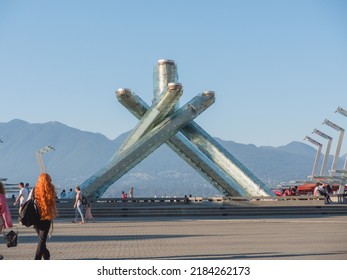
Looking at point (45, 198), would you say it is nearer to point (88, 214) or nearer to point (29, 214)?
point (29, 214)

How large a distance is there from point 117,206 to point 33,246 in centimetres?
1671

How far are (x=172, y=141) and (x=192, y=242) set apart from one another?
20929 mm

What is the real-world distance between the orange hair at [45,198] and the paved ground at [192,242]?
2.07 metres

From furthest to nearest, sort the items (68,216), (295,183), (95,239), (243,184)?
1. (295,183)
2. (243,184)
3. (68,216)
4. (95,239)

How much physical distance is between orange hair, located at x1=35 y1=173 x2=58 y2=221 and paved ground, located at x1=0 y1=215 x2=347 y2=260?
6.78ft

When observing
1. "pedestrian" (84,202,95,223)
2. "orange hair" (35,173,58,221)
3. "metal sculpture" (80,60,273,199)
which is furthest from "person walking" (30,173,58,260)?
"metal sculpture" (80,60,273,199)

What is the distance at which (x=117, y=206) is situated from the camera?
109 ft

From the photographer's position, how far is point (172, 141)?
38.1 m

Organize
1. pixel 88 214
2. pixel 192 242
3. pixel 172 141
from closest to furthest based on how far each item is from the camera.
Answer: pixel 192 242 → pixel 88 214 → pixel 172 141

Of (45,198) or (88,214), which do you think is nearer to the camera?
(45,198)

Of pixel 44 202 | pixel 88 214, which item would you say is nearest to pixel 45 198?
pixel 44 202
